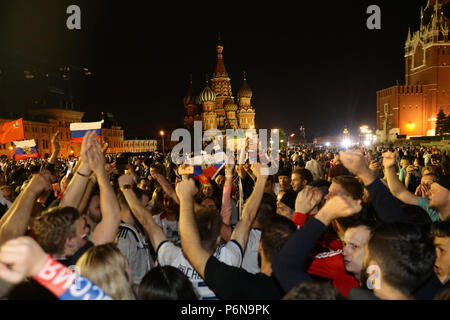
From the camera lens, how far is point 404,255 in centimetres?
214

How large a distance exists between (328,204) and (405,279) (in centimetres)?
59

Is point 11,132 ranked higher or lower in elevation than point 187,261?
higher

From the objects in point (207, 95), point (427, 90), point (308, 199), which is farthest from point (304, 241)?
point (427, 90)

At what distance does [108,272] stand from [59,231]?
713 mm

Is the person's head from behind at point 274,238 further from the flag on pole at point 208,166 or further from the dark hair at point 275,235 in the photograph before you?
the flag on pole at point 208,166

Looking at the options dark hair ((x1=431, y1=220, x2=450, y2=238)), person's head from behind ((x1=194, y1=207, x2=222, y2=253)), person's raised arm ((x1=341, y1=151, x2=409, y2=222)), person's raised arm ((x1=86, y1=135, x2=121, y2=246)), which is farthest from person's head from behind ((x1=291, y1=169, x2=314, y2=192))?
person's raised arm ((x1=86, y1=135, x2=121, y2=246))

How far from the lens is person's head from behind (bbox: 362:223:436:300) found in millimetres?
2109

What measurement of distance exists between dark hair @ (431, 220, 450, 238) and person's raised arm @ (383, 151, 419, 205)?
0.75 m

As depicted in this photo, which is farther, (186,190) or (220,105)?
(220,105)

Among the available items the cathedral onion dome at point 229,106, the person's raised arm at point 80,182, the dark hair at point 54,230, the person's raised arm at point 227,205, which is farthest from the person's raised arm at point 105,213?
the cathedral onion dome at point 229,106

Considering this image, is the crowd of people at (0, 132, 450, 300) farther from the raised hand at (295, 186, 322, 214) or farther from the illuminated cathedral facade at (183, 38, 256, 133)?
the illuminated cathedral facade at (183, 38, 256, 133)

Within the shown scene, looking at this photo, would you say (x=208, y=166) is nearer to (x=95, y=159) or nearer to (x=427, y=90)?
(x=95, y=159)

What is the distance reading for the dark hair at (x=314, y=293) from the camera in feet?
5.75
